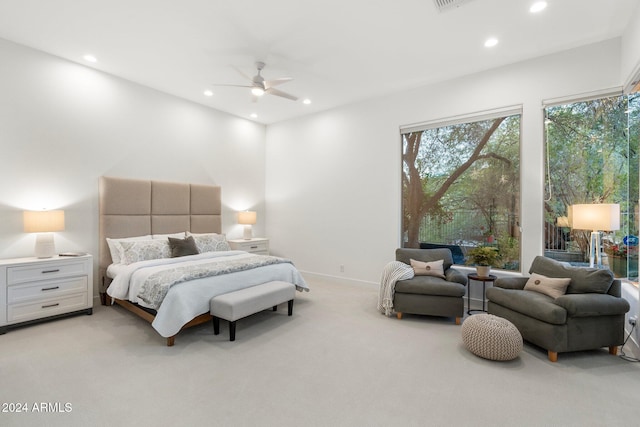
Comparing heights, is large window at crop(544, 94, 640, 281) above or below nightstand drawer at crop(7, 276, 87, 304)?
above

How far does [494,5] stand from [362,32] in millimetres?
1263

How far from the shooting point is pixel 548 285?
10.0 feet

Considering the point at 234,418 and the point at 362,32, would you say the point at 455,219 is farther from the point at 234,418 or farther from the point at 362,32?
the point at 234,418

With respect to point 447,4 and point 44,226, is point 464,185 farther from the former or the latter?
point 44,226

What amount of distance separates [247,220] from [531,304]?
459cm

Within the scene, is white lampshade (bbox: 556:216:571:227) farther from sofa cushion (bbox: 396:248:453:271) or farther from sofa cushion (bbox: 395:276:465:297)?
sofa cushion (bbox: 395:276:465:297)

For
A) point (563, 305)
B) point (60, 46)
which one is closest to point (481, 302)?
point (563, 305)

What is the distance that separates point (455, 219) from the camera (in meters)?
4.51

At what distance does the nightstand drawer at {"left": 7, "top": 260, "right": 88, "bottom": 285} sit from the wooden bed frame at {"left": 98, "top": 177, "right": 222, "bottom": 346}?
1.64 ft

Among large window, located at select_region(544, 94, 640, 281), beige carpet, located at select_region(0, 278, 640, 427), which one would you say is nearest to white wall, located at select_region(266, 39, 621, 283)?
large window, located at select_region(544, 94, 640, 281)

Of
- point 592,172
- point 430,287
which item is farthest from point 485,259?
point 592,172

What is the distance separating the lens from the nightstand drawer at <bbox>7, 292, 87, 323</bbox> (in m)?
3.23

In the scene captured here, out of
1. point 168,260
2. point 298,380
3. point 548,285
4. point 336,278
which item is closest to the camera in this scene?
point 298,380

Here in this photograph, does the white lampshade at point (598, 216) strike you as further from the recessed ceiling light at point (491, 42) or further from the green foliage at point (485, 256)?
the recessed ceiling light at point (491, 42)
